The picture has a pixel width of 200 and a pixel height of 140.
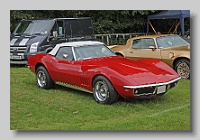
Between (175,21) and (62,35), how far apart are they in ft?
7.10

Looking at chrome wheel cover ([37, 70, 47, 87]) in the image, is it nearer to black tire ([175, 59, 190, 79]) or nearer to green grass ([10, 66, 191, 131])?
green grass ([10, 66, 191, 131])

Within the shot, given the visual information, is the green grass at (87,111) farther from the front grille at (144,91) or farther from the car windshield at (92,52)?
the car windshield at (92,52)

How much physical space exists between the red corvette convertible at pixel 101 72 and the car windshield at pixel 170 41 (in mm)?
805

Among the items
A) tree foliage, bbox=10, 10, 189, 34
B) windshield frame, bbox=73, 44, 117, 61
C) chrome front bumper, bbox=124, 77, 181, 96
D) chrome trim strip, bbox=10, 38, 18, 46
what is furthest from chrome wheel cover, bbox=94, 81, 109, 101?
chrome trim strip, bbox=10, 38, 18, 46

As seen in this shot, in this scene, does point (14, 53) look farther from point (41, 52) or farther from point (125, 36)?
point (125, 36)

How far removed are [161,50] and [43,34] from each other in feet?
7.94

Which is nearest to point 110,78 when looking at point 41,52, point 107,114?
point 107,114

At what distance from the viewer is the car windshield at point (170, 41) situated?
7995 millimetres

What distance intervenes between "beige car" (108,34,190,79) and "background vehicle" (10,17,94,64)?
0.72 meters

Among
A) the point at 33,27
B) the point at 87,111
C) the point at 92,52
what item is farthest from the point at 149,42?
the point at 87,111

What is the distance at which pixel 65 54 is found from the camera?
25.3 ft

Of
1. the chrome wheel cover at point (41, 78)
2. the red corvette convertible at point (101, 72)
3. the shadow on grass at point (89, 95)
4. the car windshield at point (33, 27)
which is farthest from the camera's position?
the chrome wheel cover at point (41, 78)

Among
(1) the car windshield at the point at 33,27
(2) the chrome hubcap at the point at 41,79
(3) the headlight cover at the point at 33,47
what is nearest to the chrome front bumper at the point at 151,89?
(1) the car windshield at the point at 33,27

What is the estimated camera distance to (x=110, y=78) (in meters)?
6.70
